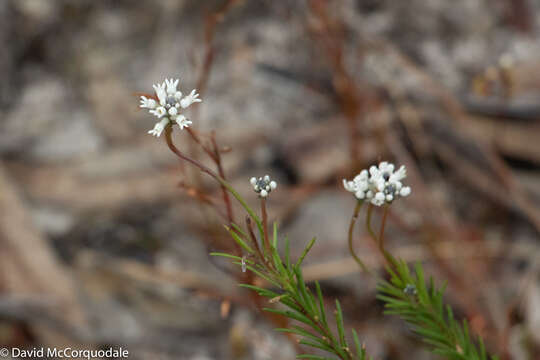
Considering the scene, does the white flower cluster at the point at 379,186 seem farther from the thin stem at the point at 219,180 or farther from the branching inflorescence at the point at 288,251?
the thin stem at the point at 219,180

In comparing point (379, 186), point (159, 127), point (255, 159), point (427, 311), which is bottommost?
point (427, 311)

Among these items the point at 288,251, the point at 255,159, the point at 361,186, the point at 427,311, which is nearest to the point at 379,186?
the point at 361,186

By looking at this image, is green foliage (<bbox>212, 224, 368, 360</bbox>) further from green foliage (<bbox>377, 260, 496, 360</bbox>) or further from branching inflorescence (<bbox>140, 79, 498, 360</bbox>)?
green foliage (<bbox>377, 260, 496, 360</bbox>)

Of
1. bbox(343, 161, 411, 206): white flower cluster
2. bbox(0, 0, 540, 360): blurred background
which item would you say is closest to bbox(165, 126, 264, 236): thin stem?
bbox(343, 161, 411, 206): white flower cluster

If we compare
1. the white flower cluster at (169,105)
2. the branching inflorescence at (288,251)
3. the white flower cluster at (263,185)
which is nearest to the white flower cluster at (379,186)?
the branching inflorescence at (288,251)

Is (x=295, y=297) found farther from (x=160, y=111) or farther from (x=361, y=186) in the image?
(x=160, y=111)

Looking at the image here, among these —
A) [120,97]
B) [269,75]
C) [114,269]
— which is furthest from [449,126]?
[120,97]
